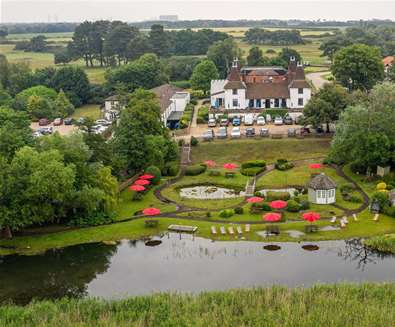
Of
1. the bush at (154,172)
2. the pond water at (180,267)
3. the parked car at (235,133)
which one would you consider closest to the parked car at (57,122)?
the parked car at (235,133)

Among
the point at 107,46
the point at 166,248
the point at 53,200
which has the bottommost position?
the point at 166,248

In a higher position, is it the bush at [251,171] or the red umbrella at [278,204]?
the red umbrella at [278,204]

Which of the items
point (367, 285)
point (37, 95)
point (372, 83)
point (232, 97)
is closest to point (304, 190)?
point (367, 285)

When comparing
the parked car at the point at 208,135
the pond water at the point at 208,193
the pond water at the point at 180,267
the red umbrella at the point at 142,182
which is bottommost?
the pond water at the point at 180,267

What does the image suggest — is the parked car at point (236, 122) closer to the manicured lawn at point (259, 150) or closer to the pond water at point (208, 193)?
the manicured lawn at point (259, 150)

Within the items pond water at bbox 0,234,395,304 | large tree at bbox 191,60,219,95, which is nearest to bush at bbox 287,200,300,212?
pond water at bbox 0,234,395,304

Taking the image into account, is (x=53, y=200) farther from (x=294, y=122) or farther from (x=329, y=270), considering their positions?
(x=294, y=122)

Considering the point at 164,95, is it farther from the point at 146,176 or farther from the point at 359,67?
the point at 146,176
